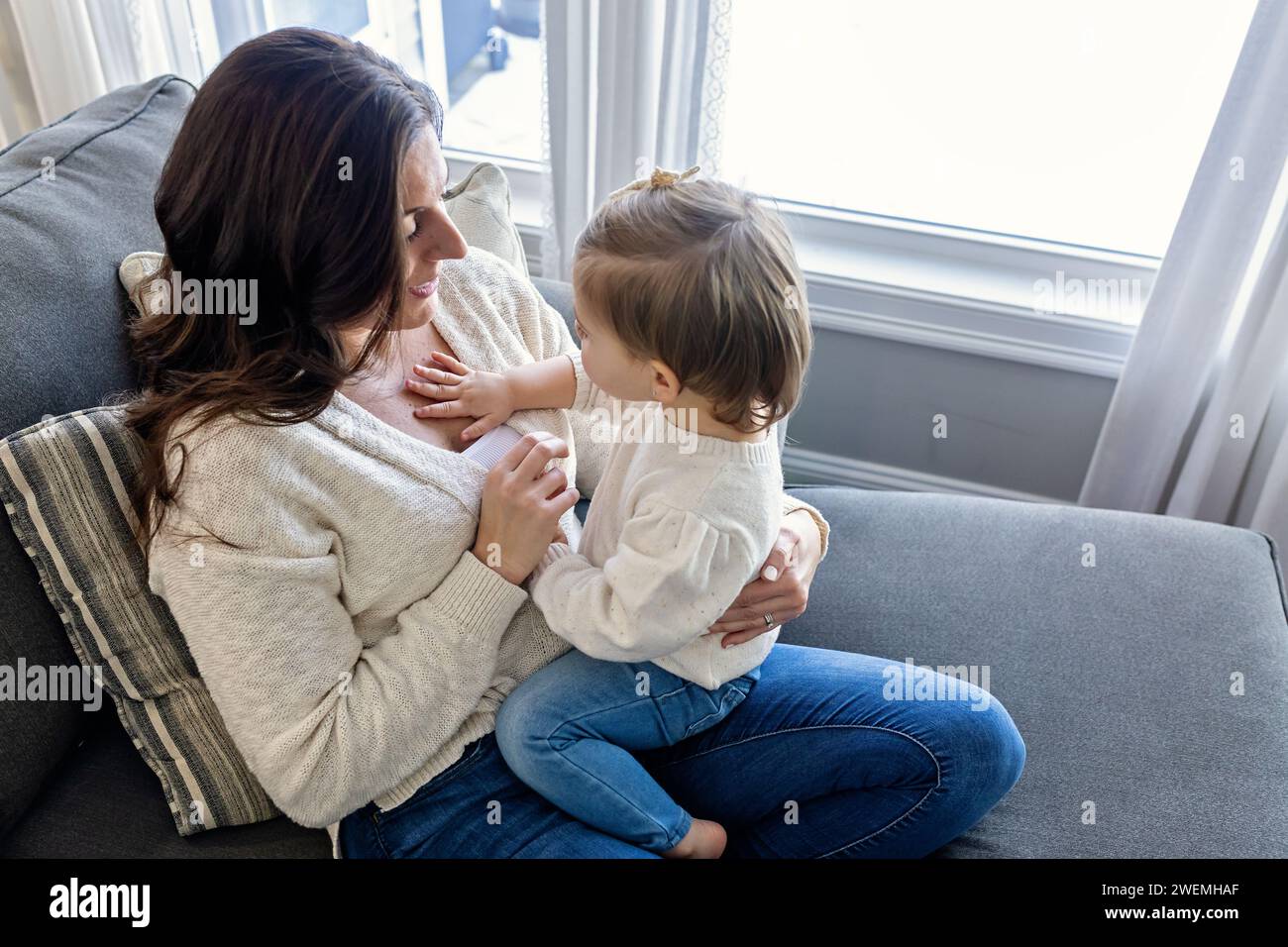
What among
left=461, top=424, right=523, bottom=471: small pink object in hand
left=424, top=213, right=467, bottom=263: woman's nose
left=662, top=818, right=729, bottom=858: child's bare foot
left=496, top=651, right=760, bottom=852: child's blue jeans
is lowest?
left=662, top=818, right=729, bottom=858: child's bare foot

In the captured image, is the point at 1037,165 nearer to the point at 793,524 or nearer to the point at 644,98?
the point at 644,98

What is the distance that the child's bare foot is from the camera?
3.75 ft

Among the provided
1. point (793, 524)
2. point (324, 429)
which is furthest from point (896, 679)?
point (324, 429)

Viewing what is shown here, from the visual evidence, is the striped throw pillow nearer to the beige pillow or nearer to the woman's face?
the woman's face

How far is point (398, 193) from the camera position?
1.01 metres

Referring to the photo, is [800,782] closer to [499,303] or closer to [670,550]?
[670,550]

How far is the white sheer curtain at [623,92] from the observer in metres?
1.70

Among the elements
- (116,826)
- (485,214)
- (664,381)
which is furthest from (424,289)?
(116,826)

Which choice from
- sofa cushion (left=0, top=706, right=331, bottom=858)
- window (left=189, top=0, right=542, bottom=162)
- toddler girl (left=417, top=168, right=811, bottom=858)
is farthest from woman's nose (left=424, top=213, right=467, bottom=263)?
window (left=189, top=0, right=542, bottom=162)

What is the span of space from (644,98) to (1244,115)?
36.2 inches

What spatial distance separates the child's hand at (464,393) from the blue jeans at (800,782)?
362mm

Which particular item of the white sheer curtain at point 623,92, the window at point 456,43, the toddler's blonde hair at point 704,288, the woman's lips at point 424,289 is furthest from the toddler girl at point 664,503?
the window at point 456,43

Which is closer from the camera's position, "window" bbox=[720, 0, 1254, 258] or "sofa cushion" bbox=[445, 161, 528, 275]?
"sofa cushion" bbox=[445, 161, 528, 275]

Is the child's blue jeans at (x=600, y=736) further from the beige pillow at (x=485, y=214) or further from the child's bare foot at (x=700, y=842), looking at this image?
the beige pillow at (x=485, y=214)
